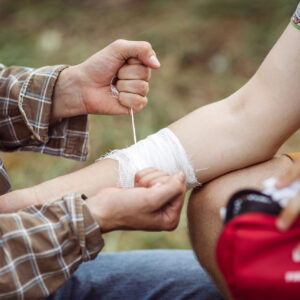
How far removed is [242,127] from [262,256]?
1.22 ft

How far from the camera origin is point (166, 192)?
68 centimetres

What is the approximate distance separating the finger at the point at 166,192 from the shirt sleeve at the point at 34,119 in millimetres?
368

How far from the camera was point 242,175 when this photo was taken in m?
0.78

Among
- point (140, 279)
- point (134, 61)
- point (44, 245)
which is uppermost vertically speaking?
point (134, 61)

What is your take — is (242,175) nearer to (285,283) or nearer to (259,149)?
(259,149)

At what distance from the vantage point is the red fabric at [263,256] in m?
0.47

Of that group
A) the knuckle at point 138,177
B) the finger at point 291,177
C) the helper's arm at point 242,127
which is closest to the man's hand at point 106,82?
the helper's arm at point 242,127

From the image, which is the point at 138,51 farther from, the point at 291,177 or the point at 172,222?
the point at 291,177

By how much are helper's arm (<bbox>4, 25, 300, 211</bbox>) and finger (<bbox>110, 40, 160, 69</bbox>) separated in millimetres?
130

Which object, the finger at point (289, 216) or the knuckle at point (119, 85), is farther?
the knuckle at point (119, 85)

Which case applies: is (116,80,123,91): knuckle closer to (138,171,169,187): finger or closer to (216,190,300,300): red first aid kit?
(138,171,169,187): finger

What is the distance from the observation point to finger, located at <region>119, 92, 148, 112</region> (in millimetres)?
939

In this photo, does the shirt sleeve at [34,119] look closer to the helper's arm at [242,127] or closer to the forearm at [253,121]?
the helper's arm at [242,127]

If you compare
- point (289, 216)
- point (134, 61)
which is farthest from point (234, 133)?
point (289, 216)
